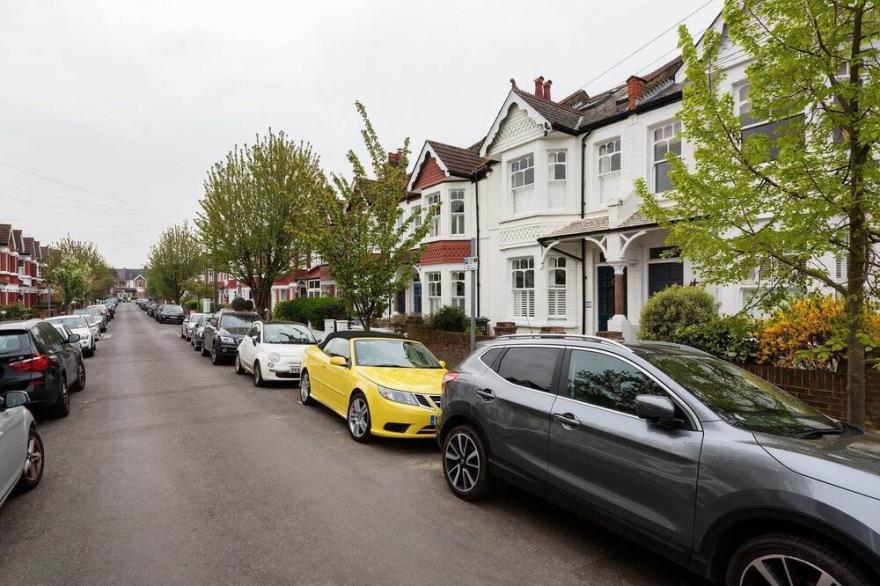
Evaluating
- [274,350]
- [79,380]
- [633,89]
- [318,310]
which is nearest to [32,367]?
[79,380]

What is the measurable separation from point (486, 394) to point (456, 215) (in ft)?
50.6

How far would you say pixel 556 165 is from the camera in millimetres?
15859

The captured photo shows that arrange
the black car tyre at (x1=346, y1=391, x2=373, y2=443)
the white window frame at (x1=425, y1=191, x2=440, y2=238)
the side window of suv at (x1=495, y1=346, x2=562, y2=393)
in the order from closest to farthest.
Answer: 1. the side window of suv at (x1=495, y1=346, x2=562, y2=393)
2. the black car tyre at (x1=346, y1=391, x2=373, y2=443)
3. the white window frame at (x1=425, y1=191, x2=440, y2=238)

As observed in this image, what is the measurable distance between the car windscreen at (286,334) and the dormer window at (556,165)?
343 inches

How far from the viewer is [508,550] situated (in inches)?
155

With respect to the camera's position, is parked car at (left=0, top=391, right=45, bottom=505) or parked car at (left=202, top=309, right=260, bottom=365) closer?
parked car at (left=0, top=391, right=45, bottom=505)

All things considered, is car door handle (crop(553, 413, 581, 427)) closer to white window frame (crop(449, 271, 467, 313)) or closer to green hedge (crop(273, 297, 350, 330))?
white window frame (crop(449, 271, 467, 313))

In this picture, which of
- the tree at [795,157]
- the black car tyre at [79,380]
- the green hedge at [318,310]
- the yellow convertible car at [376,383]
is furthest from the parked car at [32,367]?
the green hedge at [318,310]

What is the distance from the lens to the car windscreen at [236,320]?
16.2 m

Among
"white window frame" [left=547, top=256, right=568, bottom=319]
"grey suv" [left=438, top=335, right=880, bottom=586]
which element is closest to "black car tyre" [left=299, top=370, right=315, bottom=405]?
"grey suv" [left=438, top=335, right=880, bottom=586]

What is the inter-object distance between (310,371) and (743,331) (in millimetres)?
6884

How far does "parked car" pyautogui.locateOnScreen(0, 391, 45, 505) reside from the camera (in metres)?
4.19

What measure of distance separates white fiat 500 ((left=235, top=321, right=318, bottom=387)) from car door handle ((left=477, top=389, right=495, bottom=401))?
744cm

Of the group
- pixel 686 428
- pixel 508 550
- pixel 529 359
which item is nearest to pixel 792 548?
pixel 686 428
